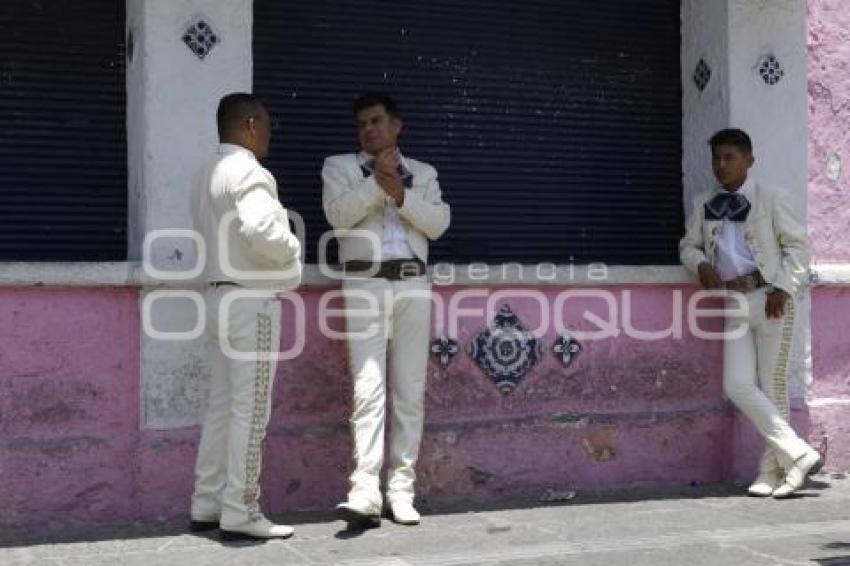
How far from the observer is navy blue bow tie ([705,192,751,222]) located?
6.33 metres

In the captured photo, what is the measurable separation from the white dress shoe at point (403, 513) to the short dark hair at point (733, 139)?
260 cm

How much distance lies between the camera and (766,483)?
20.9 ft

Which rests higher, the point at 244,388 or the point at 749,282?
the point at 749,282

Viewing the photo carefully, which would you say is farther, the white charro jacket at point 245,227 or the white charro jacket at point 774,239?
the white charro jacket at point 774,239

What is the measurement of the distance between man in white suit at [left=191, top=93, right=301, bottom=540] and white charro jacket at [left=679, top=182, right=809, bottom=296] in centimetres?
259

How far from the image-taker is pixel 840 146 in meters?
6.97

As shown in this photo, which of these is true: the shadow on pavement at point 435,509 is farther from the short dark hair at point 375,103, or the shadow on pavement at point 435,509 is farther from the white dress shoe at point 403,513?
the short dark hair at point 375,103

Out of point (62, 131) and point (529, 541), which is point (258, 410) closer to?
point (529, 541)

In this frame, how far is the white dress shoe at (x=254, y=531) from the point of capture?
5074mm

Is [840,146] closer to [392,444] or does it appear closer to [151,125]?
[392,444]

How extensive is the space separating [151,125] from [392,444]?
1.94m

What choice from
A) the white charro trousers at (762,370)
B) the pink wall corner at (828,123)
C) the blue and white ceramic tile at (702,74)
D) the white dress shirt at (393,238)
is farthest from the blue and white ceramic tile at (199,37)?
the pink wall corner at (828,123)

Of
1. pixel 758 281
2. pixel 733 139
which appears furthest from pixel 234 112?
pixel 758 281

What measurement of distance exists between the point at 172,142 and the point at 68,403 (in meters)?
1.34
